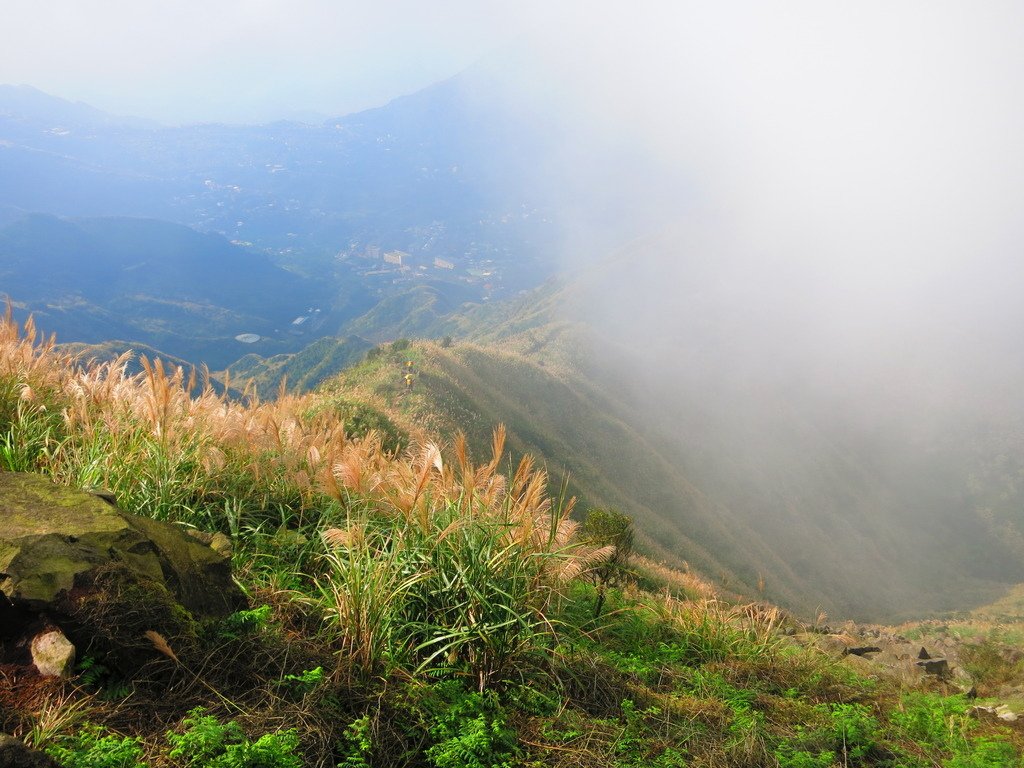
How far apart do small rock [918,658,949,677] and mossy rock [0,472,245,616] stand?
8669 mm

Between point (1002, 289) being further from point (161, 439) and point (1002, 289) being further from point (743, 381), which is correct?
point (161, 439)

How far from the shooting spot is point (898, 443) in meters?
109

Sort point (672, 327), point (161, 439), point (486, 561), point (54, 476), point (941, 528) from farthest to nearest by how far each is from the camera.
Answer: point (672, 327) < point (941, 528) < point (161, 439) < point (54, 476) < point (486, 561)

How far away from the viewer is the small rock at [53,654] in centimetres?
276

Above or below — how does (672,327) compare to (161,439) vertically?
below

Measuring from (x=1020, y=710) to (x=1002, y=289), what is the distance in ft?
701

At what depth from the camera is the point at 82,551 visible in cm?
312

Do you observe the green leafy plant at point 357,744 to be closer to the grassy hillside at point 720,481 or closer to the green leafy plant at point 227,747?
the green leafy plant at point 227,747

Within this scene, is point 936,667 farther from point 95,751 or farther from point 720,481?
point 720,481

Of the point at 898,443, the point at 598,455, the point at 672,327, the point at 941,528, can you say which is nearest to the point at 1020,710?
the point at 598,455

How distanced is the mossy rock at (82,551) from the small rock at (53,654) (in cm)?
15

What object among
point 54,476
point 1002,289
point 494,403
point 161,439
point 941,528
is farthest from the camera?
point 1002,289

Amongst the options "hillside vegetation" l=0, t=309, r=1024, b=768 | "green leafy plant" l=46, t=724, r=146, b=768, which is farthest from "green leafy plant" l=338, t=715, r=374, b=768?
"green leafy plant" l=46, t=724, r=146, b=768

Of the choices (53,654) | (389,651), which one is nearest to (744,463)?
(389,651)
